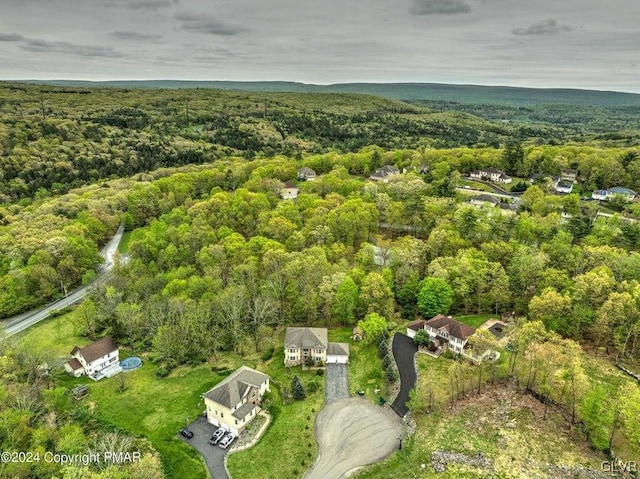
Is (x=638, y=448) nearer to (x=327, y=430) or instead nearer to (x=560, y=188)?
(x=327, y=430)

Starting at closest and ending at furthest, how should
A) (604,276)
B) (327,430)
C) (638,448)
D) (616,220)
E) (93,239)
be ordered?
(638,448), (327,430), (604,276), (616,220), (93,239)

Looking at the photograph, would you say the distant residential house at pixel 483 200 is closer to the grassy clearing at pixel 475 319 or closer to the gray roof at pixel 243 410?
the grassy clearing at pixel 475 319

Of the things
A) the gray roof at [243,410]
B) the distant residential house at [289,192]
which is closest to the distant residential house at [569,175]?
the distant residential house at [289,192]

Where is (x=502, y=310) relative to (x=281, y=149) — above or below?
below

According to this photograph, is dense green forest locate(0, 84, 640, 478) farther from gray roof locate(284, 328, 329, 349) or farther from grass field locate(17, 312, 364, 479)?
gray roof locate(284, 328, 329, 349)

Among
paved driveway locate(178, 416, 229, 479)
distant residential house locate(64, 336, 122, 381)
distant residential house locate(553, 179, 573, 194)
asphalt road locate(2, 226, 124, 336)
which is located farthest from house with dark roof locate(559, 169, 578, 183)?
asphalt road locate(2, 226, 124, 336)

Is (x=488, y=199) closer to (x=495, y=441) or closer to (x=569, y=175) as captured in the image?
(x=569, y=175)

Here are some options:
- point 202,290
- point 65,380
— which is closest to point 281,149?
point 202,290
